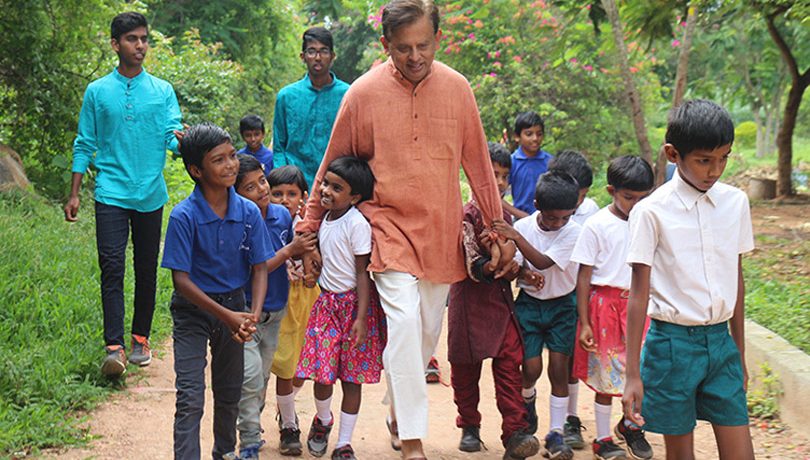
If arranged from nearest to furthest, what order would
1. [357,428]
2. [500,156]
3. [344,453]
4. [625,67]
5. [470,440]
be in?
[344,453]
[470,440]
[357,428]
[500,156]
[625,67]

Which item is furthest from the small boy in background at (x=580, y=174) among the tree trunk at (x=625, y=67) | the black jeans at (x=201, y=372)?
the tree trunk at (x=625, y=67)

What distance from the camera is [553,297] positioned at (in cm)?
511

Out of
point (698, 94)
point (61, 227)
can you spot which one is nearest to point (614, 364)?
point (61, 227)

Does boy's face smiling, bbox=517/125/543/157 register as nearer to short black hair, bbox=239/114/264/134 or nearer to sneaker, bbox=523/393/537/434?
short black hair, bbox=239/114/264/134

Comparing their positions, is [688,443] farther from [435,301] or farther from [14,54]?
[14,54]

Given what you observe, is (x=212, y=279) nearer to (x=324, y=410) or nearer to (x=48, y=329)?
(x=324, y=410)

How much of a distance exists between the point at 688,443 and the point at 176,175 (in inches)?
453

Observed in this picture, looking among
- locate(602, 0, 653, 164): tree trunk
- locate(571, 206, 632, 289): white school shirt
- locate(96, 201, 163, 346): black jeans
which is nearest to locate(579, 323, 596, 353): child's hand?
locate(571, 206, 632, 289): white school shirt

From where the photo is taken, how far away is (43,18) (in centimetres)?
920

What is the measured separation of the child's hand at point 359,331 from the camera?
466 centimetres

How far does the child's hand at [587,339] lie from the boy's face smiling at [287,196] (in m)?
1.83

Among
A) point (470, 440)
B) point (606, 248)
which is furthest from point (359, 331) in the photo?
point (606, 248)

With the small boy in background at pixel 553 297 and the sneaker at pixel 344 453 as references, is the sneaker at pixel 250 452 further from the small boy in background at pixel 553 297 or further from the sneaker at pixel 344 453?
the small boy in background at pixel 553 297

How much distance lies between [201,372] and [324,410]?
1007mm
